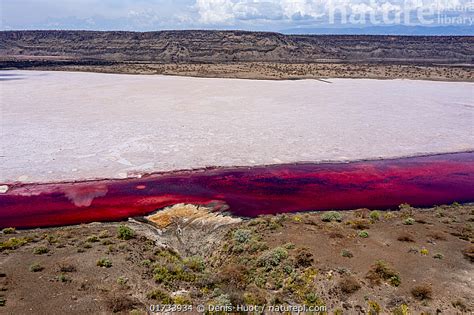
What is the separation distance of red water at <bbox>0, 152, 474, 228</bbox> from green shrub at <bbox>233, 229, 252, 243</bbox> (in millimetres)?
2873

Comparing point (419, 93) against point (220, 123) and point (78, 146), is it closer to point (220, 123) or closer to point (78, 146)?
point (220, 123)

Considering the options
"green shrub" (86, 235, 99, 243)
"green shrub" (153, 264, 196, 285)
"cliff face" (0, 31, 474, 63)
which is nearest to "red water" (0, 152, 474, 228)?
"green shrub" (86, 235, 99, 243)

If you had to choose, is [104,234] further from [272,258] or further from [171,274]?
[272,258]

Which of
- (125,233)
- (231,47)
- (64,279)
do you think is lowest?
(125,233)

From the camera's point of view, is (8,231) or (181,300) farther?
(8,231)

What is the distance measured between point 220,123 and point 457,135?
17.0 meters

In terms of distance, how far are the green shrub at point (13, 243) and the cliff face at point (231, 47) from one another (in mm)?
84613

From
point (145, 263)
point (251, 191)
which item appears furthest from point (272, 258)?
point (251, 191)

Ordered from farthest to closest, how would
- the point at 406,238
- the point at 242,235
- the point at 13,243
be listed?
the point at 242,235
the point at 13,243
the point at 406,238

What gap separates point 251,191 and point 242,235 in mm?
5552

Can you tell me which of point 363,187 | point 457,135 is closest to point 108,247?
point 363,187

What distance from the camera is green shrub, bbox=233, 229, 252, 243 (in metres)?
12.8

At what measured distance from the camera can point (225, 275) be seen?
10570mm

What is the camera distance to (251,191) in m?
18.5
